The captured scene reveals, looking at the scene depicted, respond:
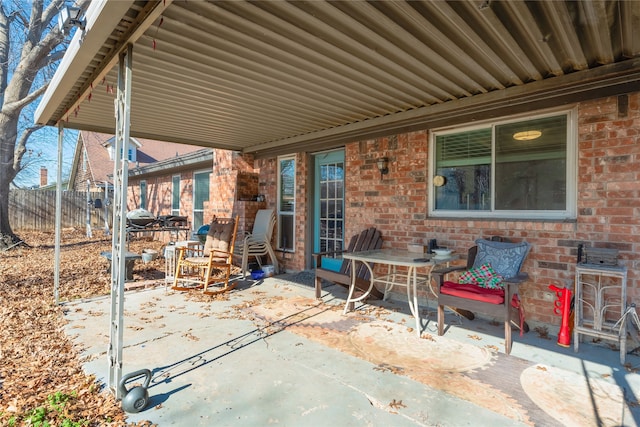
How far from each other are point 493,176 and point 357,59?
2.29 metres

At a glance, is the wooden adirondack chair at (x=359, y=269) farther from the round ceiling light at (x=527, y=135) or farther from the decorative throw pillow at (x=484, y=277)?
the round ceiling light at (x=527, y=135)

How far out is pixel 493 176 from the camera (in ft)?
14.0

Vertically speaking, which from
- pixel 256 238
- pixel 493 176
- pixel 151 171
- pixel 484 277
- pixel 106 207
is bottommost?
pixel 484 277

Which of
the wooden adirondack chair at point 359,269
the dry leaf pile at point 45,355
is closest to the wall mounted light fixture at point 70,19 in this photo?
the dry leaf pile at point 45,355

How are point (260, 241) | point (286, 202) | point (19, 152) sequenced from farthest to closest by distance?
point (19, 152) → point (286, 202) → point (260, 241)

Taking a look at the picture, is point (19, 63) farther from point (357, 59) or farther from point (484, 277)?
point (484, 277)

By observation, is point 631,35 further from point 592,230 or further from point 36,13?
point 36,13

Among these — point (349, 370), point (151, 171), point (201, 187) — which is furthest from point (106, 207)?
point (349, 370)

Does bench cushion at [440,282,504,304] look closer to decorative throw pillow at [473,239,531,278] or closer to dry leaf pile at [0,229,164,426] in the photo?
decorative throw pillow at [473,239,531,278]

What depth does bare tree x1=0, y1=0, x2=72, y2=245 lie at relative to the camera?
9.52 m

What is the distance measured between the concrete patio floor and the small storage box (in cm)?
85

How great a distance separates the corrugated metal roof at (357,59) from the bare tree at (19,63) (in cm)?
689

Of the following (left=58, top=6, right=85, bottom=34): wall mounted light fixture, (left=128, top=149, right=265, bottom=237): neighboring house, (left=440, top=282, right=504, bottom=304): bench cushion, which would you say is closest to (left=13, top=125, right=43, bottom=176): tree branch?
(left=128, top=149, right=265, bottom=237): neighboring house

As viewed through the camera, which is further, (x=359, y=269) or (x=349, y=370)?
(x=359, y=269)
